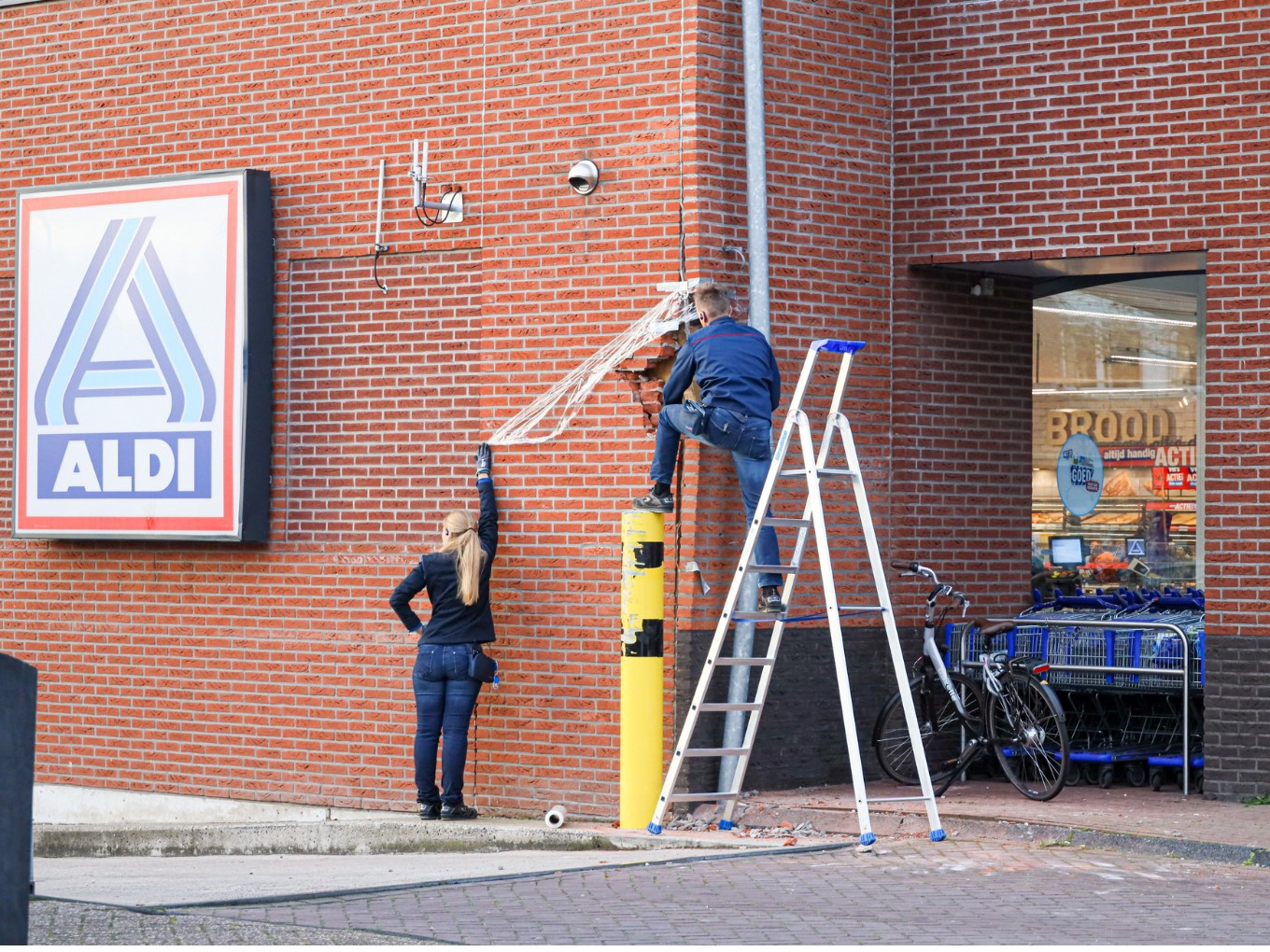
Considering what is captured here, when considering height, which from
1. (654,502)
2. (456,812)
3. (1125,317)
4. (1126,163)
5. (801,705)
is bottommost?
(456,812)

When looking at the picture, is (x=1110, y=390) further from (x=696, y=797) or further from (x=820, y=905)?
(x=820, y=905)

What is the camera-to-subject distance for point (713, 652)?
32.4 feet

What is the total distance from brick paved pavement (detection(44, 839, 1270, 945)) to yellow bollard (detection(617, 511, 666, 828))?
1.12 m

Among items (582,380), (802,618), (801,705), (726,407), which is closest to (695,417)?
(726,407)

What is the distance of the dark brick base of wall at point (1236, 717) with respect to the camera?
10.6 meters

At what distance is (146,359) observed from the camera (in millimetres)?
12750

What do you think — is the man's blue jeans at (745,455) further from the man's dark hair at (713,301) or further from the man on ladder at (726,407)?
the man's dark hair at (713,301)

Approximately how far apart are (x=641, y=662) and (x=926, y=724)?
2.02m

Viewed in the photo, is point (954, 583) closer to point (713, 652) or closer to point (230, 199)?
point (713, 652)

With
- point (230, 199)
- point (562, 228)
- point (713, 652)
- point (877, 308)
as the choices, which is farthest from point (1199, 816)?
point (230, 199)

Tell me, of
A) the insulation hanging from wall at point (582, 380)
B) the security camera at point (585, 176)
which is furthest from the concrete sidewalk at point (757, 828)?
the security camera at point (585, 176)

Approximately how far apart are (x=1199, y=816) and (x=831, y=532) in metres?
2.69

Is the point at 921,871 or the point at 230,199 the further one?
the point at 230,199

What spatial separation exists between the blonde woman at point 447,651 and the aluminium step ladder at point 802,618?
1.46 meters
